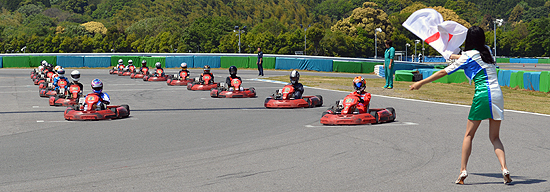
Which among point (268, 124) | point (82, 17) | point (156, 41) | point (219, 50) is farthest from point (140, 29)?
point (268, 124)

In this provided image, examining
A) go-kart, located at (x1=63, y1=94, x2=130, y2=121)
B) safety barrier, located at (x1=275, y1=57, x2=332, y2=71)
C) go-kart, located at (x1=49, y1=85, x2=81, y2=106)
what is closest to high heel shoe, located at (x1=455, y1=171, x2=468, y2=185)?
go-kart, located at (x1=63, y1=94, x2=130, y2=121)

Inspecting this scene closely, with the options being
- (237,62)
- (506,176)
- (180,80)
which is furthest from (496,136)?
(237,62)

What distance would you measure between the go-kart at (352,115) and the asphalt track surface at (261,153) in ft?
0.72

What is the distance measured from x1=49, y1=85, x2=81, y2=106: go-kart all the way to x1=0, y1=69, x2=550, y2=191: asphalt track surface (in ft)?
6.48

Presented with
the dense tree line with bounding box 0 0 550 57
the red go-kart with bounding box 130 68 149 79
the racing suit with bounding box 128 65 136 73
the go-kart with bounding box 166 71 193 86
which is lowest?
the go-kart with bounding box 166 71 193 86

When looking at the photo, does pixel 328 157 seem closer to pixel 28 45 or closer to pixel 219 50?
pixel 219 50

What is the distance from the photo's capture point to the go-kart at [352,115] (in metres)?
9.81

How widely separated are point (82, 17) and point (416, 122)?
154422 mm

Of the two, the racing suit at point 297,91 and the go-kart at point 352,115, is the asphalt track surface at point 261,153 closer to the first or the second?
the go-kart at point 352,115

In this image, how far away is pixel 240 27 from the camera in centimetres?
9850

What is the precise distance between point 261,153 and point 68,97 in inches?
360

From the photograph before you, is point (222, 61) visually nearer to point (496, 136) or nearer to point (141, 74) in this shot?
point (141, 74)

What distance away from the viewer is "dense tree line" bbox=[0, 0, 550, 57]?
78812 mm

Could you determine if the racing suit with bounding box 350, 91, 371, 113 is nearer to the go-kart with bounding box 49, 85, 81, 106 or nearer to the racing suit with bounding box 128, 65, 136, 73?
the go-kart with bounding box 49, 85, 81, 106
